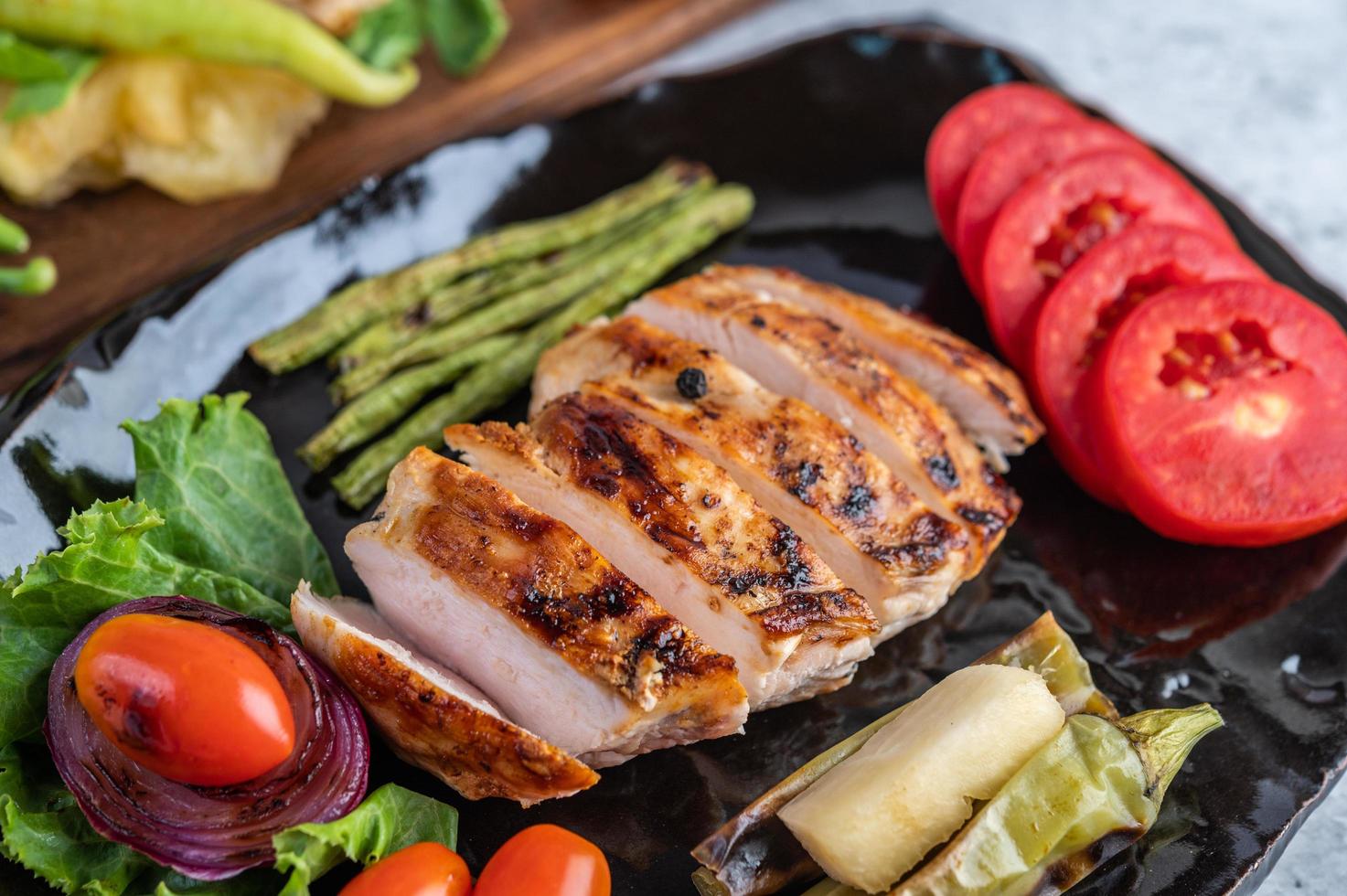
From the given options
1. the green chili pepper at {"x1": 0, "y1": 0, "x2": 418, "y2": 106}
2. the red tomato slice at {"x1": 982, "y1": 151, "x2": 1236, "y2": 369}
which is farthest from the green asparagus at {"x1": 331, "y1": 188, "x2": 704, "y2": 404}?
the green chili pepper at {"x1": 0, "y1": 0, "x2": 418, "y2": 106}

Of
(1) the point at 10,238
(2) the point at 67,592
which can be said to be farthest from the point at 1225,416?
(1) the point at 10,238

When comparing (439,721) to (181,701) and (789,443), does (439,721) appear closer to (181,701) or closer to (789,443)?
(181,701)

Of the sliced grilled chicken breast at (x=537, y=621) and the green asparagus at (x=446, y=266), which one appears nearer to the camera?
the sliced grilled chicken breast at (x=537, y=621)

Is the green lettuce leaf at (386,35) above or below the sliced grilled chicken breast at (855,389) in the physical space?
above

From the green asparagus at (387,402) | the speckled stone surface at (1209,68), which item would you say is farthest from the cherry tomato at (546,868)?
the speckled stone surface at (1209,68)

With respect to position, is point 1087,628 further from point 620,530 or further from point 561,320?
point 561,320

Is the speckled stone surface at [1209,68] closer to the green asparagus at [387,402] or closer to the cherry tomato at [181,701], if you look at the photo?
the green asparagus at [387,402]
